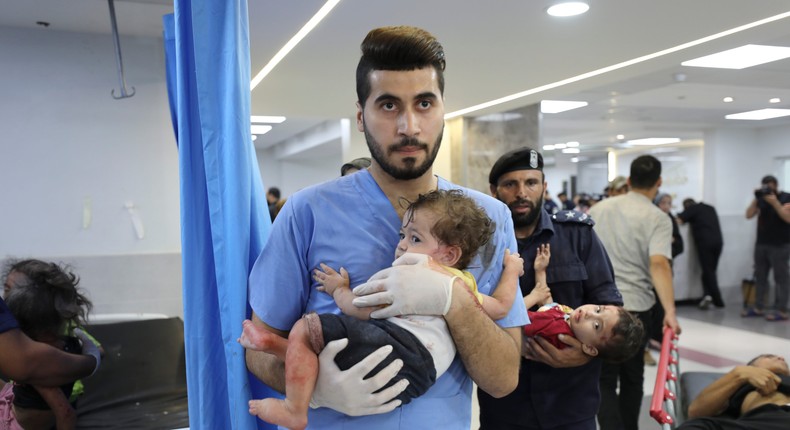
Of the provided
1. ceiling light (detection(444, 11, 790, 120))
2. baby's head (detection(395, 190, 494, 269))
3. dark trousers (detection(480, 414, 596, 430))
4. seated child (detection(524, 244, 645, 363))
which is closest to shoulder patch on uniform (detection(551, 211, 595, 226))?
seated child (detection(524, 244, 645, 363))

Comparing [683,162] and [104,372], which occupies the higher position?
[683,162]

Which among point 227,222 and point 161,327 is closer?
point 227,222

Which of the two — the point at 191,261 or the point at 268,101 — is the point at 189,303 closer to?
the point at 191,261

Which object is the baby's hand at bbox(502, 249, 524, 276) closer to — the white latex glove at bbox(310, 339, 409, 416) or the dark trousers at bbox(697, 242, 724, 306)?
the white latex glove at bbox(310, 339, 409, 416)

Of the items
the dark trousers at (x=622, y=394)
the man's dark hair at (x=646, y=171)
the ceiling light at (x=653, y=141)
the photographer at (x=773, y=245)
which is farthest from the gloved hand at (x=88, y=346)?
the ceiling light at (x=653, y=141)

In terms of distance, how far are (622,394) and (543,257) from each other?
5.84 feet

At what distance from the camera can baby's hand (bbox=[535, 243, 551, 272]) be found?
215 centimetres

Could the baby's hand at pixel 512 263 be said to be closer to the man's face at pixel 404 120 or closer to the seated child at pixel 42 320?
the man's face at pixel 404 120

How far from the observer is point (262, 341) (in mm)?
1176

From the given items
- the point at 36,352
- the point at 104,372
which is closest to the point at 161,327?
the point at 104,372

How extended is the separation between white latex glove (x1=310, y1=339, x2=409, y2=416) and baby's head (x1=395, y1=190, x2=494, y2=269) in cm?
24

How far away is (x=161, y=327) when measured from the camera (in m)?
3.41

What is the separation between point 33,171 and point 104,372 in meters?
1.37

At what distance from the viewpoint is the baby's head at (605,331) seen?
1996mm
